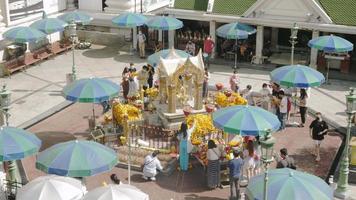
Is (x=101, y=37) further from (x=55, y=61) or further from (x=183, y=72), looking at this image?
(x=183, y=72)

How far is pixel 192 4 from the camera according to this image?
28.9 m

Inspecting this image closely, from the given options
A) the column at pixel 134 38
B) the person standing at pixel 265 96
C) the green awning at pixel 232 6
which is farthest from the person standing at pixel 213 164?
the column at pixel 134 38

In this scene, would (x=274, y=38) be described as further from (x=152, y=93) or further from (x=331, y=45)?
(x=152, y=93)

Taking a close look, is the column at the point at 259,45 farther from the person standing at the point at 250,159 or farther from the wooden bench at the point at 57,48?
the person standing at the point at 250,159

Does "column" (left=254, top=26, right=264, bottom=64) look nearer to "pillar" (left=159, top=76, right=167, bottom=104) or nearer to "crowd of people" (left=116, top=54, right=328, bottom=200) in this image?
"crowd of people" (left=116, top=54, right=328, bottom=200)

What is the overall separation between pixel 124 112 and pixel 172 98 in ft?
5.45

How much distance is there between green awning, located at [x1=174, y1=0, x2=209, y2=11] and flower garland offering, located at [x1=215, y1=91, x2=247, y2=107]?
962cm

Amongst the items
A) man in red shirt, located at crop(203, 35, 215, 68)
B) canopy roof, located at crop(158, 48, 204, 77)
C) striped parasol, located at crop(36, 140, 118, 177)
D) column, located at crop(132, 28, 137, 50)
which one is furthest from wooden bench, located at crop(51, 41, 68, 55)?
striped parasol, located at crop(36, 140, 118, 177)

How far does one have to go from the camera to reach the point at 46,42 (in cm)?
3062

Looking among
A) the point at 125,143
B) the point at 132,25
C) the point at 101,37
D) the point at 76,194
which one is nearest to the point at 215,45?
the point at 132,25

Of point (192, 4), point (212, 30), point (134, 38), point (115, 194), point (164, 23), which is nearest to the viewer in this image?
point (115, 194)

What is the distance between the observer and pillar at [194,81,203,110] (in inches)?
767

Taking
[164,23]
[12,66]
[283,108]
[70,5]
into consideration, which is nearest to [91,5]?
[70,5]

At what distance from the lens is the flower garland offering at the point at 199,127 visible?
17688 mm
